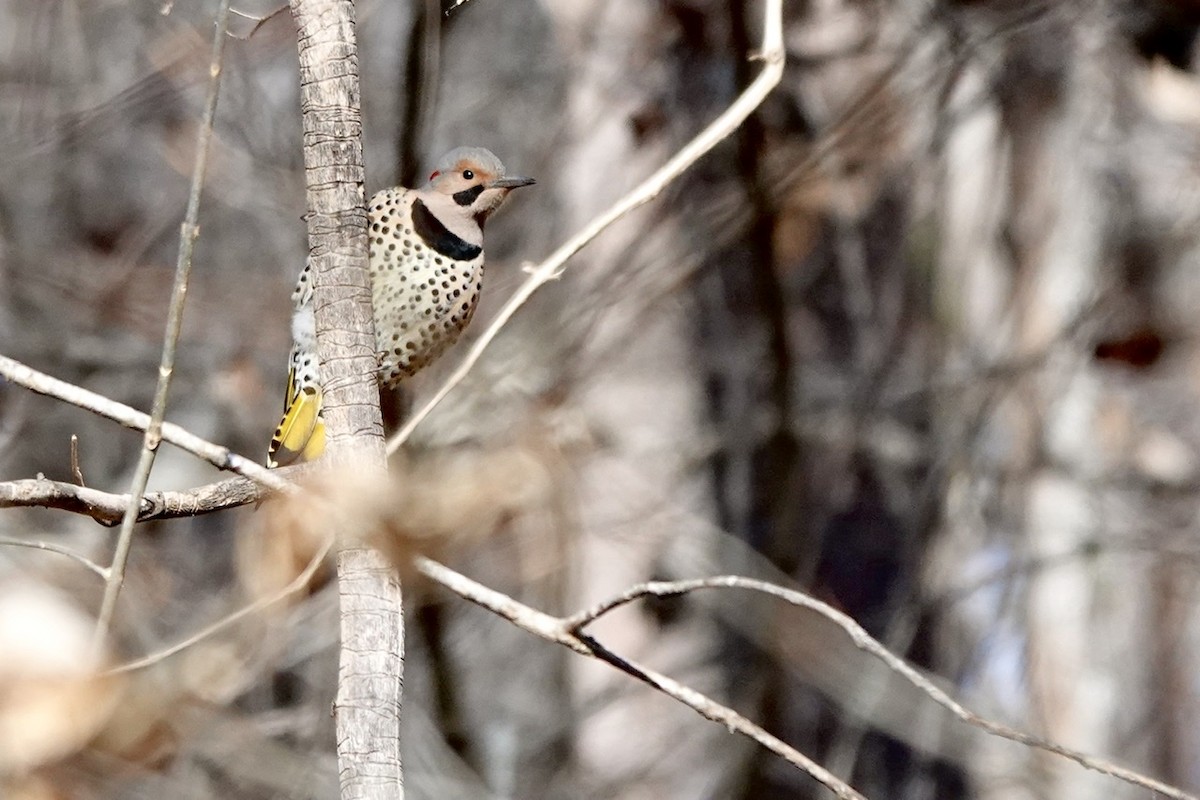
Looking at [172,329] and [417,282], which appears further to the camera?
[417,282]

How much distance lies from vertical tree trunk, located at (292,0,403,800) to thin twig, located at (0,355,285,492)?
0.28ft

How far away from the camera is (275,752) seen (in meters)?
3.56

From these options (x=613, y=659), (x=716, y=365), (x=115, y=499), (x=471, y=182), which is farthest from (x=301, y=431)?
(x=716, y=365)

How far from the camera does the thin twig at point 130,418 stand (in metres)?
1.38

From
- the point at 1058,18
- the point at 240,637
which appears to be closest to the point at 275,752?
the point at 240,637

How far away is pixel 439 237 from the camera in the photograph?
2170 mm

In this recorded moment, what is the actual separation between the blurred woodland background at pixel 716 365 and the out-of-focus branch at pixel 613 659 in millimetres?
1904

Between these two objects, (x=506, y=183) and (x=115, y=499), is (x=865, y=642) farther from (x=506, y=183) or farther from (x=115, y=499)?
(x=506, y=183)

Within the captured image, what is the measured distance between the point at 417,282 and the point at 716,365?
2.24 meters

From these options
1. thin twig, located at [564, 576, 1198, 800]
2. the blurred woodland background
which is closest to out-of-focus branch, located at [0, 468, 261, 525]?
thin twig, located at [564, 576, 1198, 800]

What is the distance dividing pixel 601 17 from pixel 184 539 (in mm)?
2400

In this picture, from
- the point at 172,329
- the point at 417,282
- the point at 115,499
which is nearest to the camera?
the point at 172,329

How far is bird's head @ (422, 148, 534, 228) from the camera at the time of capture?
2.05m

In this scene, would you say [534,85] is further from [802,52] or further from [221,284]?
[221,284]
